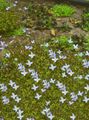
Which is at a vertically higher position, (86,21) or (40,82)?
(86,21)

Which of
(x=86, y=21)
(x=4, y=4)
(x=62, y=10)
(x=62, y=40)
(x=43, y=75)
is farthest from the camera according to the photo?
(x=4, y=4)

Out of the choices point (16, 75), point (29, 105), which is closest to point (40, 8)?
point (16, 75)

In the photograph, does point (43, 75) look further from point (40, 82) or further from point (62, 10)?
point (62, 10)

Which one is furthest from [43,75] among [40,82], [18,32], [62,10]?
[62,10]

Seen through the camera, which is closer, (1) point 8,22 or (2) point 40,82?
(2) point 40,82

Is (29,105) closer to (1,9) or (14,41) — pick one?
(14,41)

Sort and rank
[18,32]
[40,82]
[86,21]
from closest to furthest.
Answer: [40,82]
[18,32]
[86,21]

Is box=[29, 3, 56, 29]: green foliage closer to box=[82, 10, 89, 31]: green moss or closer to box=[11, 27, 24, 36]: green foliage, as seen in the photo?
box=[11, 27, 24, 36]: green foliage

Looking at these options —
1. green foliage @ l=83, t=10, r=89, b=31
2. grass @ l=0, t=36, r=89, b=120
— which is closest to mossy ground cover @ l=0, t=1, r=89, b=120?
grass @ l=0, t=36, r=89, b=120
